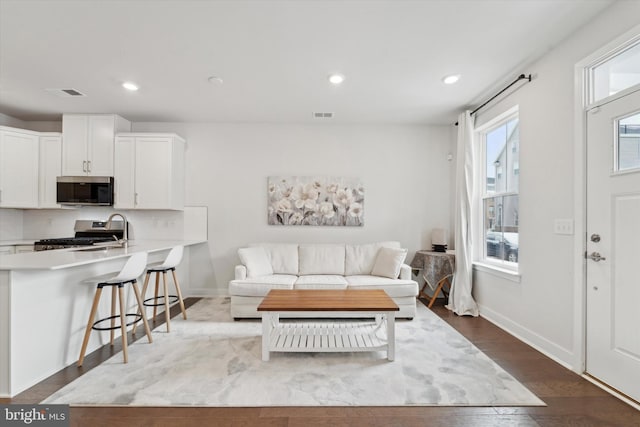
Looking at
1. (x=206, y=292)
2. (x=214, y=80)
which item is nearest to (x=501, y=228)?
(x=214, y=80)

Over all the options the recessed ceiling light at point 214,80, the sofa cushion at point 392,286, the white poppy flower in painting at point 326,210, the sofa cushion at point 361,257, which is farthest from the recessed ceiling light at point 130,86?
the sofa cushion at point 392,286

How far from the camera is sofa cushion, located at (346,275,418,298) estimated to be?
3.65m

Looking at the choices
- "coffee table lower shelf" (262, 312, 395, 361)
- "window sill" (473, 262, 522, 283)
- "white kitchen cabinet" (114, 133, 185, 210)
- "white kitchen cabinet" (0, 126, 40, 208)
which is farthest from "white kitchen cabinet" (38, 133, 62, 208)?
"window sill" (473, 262, 522, 283)

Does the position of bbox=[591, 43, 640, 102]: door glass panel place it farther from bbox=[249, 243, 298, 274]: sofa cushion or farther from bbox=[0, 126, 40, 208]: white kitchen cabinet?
bbox=[0, 126, 40, 208]: white kitchen cabinet

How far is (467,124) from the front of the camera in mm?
3963

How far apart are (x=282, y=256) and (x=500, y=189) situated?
294cm

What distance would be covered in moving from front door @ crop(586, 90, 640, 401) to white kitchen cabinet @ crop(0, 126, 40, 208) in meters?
6.40

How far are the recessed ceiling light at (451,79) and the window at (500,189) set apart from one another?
0.73 metres

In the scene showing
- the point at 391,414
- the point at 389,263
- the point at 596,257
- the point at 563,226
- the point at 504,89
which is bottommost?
the point at 391,414

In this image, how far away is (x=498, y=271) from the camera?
11.3 ft

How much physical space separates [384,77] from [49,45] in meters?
3.08

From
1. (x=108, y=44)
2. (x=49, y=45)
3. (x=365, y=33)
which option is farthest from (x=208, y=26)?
(x=49, y=45)

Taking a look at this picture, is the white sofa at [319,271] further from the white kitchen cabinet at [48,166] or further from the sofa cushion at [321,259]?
the white kitchen cabinet at [48,166]

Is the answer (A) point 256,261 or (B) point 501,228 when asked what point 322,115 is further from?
(B) point 501,228
